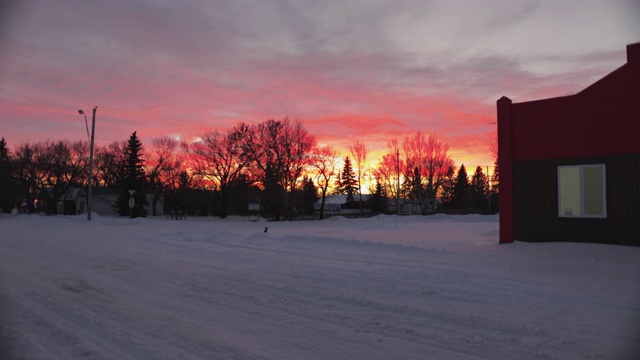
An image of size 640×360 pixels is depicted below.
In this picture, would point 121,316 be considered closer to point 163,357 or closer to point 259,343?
point 163,357

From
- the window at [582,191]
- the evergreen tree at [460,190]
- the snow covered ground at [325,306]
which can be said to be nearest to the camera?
the snow covered ground at [325,306]

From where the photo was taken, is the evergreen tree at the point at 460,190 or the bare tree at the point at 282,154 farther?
the evergreen tree at the point at 460,190

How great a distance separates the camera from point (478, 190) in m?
103

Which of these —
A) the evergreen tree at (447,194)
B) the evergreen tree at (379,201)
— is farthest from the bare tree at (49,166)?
the evergreen tree at (447,194)

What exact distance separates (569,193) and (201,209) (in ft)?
227

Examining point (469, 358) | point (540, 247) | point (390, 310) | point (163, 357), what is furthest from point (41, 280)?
point (540, 247)

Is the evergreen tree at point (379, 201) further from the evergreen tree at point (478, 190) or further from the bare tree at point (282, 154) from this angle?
the bare tree at point (282, 154)

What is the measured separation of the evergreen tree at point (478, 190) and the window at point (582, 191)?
75.8 metres

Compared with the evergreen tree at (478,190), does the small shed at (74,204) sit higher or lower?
lower

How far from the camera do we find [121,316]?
6.46 metres

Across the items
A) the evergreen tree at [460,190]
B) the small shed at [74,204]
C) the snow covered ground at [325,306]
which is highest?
the evergreen tree at [460,190]

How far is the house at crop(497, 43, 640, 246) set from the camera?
524 inches

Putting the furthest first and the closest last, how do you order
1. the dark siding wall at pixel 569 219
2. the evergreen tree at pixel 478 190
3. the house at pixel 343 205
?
1. the house at pixel 343 205
2. the evergreen tree at pixel 478 190
3. the dark siding wall at pixel 569 219

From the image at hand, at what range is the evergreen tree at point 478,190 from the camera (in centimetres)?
9244
